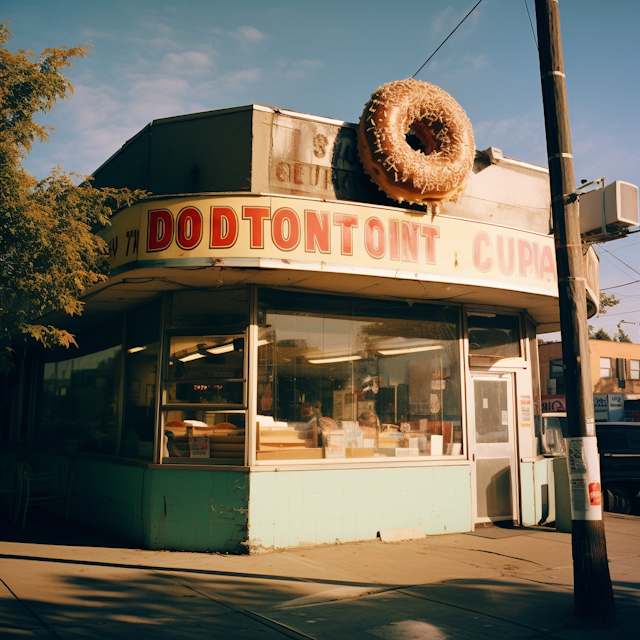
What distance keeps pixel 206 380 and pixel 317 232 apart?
2490mm

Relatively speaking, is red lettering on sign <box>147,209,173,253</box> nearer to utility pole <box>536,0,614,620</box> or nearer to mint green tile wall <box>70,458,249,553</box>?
mint green tile wall <box>70,458,249,553</box>

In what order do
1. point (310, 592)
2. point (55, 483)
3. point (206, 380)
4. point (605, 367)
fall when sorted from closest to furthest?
point (310, 592) → point (206, 380) → point (55, 483) → point (605, 367)

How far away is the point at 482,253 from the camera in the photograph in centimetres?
888

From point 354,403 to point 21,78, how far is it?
6.02 metres

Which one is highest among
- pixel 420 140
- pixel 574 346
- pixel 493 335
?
pixel 420 140

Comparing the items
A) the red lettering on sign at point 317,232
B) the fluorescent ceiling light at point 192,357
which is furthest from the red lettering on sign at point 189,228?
the fluorescent ceiling light at point 192,357

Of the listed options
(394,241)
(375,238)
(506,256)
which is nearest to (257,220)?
(375,238)

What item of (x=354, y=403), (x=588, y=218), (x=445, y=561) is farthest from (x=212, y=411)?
(x=588, y=218)

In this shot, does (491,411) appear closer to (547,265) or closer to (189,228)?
(547,265)

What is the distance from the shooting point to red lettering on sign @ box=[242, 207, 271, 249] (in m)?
7.63

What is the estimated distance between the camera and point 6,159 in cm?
740

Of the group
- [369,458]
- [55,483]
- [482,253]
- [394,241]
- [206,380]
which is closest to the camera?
[394,241]

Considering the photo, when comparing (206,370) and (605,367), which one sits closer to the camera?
(206,370)

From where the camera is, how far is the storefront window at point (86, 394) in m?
10.5
